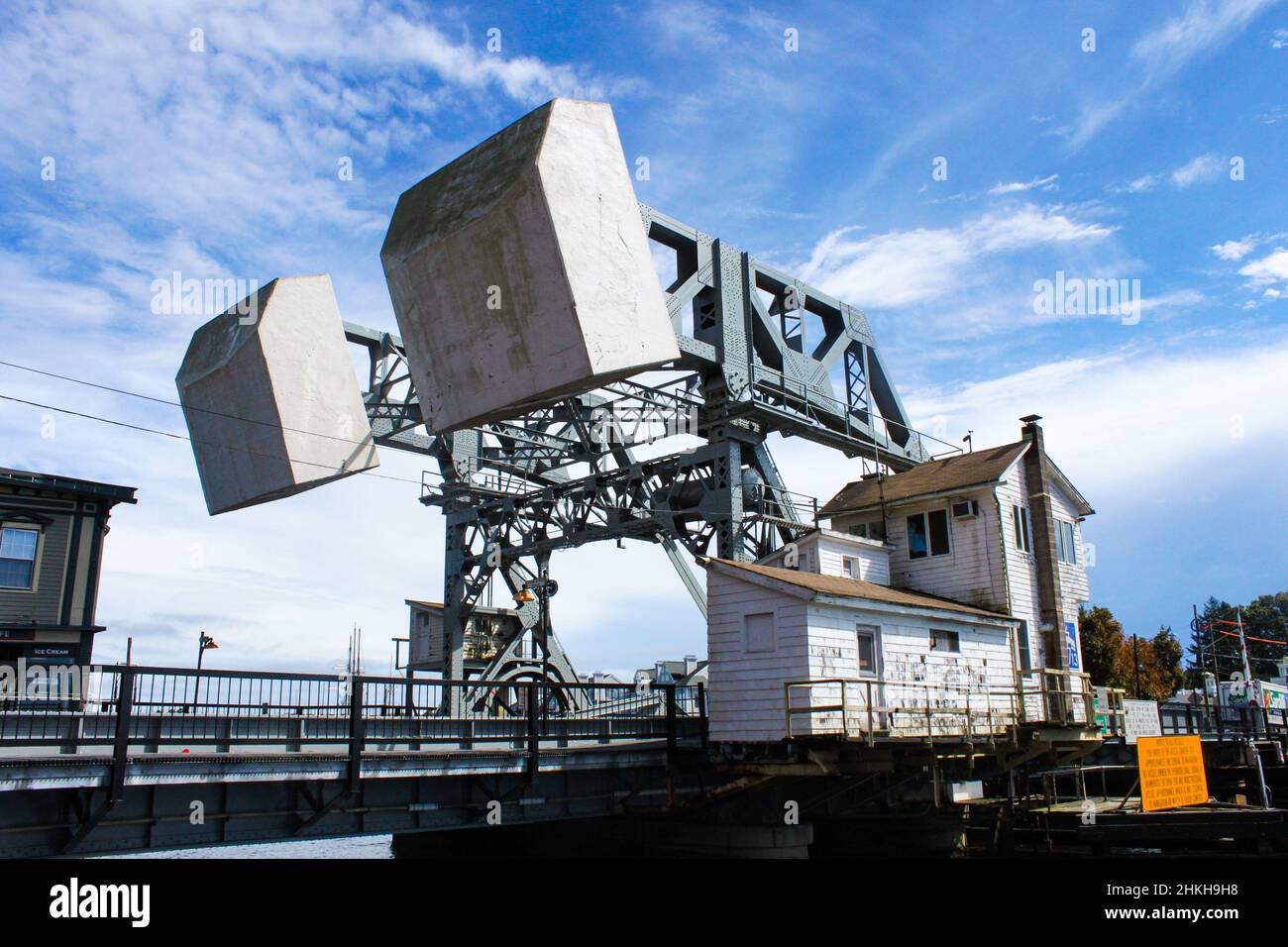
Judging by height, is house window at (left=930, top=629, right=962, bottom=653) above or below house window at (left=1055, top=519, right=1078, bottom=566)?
below

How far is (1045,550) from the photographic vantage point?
98.3 ft

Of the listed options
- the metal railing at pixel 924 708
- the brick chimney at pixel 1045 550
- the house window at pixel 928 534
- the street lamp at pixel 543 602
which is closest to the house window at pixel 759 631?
the metal railing at pixel 924 708

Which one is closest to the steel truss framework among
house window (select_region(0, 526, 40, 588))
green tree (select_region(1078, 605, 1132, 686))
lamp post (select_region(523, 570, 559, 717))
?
lamp post (select_region(523, 570, 559, 717))

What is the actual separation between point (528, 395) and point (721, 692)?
8.47 meters

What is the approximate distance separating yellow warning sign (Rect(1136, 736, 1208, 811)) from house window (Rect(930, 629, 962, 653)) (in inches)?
224

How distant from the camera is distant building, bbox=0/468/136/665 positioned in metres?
31.7

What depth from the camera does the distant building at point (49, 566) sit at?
3167 cm

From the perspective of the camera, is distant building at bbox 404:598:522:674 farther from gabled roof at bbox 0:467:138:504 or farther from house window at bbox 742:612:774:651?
house window at bbox 742:612:774:651

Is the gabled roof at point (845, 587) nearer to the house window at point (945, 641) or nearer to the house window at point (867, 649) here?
the house window at point (945, 641)

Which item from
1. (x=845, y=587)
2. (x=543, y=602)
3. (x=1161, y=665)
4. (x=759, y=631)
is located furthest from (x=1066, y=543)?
(x=1161, y=665)

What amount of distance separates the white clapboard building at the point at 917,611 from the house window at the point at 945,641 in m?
0.05
